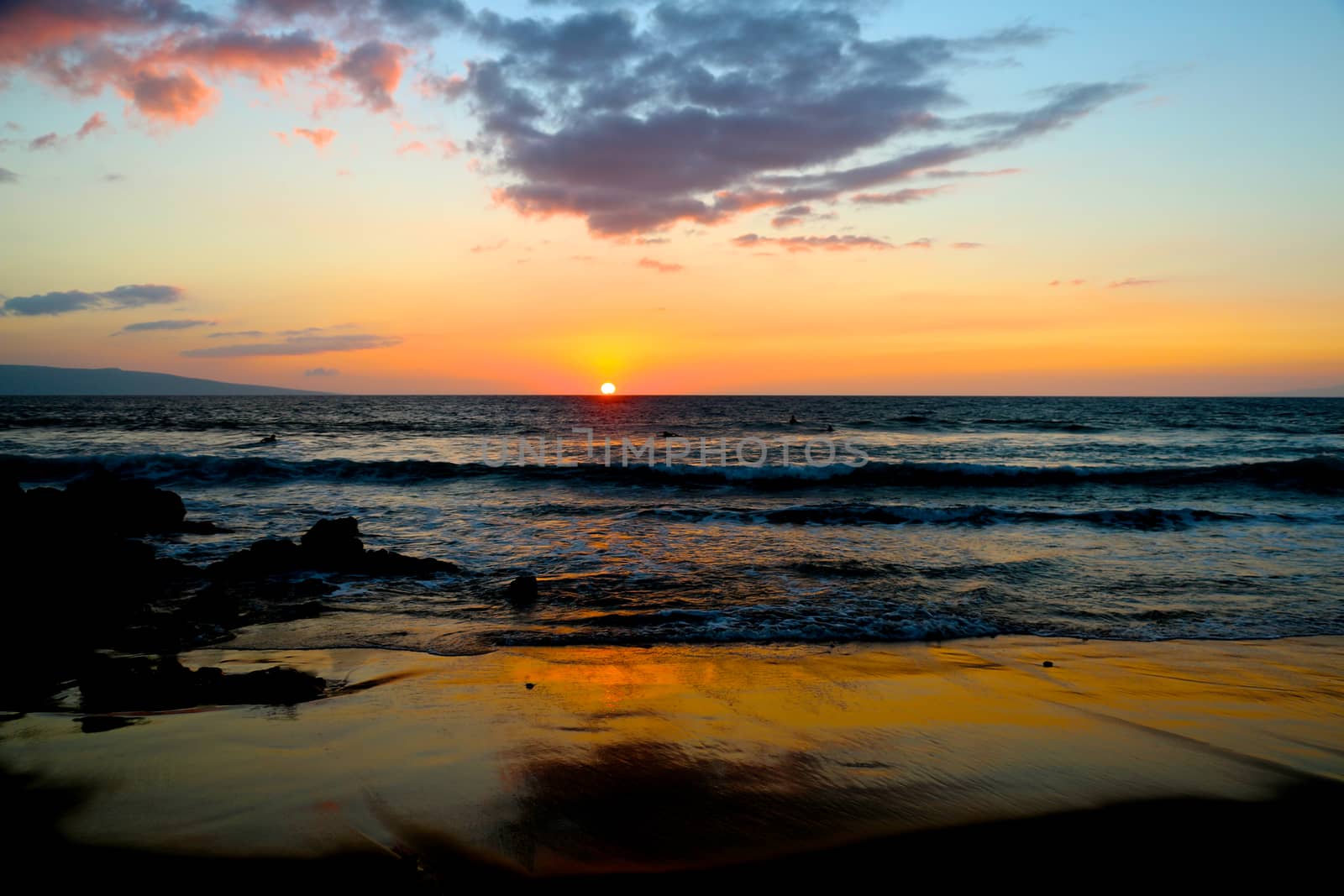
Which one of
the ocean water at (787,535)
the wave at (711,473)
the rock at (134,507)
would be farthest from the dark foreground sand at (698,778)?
the wave at (711,473)

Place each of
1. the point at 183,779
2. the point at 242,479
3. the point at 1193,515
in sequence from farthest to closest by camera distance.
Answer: the point at 242,479
the point at 1193,515
the point at 183,779

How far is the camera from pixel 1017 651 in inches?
271

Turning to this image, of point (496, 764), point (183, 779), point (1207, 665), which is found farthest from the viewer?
point (1207, 665)

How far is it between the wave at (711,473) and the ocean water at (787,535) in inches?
4.9

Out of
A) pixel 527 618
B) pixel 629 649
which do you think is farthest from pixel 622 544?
pixel 629 649

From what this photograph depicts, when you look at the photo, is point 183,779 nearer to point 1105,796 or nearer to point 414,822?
point 414,822

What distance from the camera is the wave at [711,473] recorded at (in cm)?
2214

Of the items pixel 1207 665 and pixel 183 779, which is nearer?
pixel 183 779

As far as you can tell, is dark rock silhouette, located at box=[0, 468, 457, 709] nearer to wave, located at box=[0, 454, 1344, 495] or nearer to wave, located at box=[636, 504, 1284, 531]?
wave, located at box=[636, 504, 1284, 531]

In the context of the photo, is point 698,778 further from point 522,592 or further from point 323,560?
point 323,560

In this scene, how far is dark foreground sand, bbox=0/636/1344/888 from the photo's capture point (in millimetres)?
3328

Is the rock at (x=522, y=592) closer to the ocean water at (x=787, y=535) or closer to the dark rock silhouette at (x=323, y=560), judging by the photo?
the ocean water at (x=787, y=535)

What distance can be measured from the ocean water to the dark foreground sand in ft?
5.44

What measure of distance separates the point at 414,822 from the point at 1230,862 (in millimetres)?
3978
